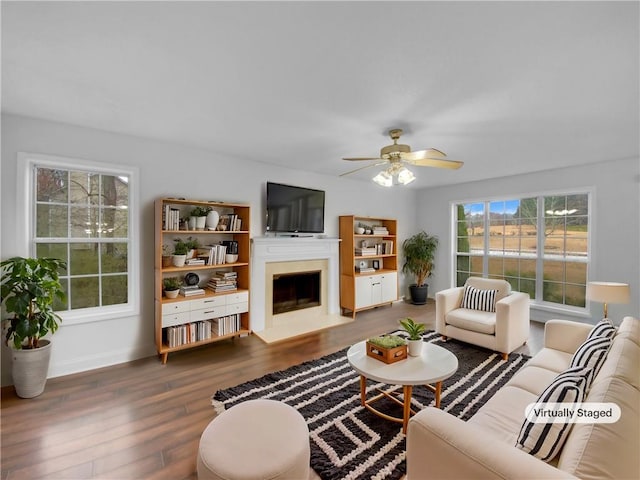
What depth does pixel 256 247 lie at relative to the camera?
389 cm

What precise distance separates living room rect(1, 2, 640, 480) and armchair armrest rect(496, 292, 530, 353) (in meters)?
1.65

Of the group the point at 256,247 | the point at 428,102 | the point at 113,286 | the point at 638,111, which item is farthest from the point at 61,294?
the point at 638,111

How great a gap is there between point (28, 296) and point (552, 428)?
347 centimetres

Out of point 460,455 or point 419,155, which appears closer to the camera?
point 460,455

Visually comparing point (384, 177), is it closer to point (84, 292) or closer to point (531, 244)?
point (84, 292)

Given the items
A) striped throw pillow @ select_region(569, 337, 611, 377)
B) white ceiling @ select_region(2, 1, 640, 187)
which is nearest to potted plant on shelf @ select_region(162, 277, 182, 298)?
white ceiling @ select_region(2, 1, 640, 187)

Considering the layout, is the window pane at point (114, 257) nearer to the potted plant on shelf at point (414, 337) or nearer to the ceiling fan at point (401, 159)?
the ceiling fan at point (401, 159)

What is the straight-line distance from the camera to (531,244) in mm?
4734

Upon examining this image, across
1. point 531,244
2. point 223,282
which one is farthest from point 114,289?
point 531,244

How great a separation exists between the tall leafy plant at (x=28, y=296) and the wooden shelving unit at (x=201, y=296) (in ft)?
2.76

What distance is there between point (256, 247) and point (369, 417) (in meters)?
2.46

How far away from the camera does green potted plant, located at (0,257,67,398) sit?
2301 mm

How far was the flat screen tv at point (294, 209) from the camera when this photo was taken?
3996 mm

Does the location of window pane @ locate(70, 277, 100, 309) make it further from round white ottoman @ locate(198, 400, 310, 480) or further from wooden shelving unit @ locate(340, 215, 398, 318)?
wooden shelving unit @ locate(340, 215, 398, 318)
